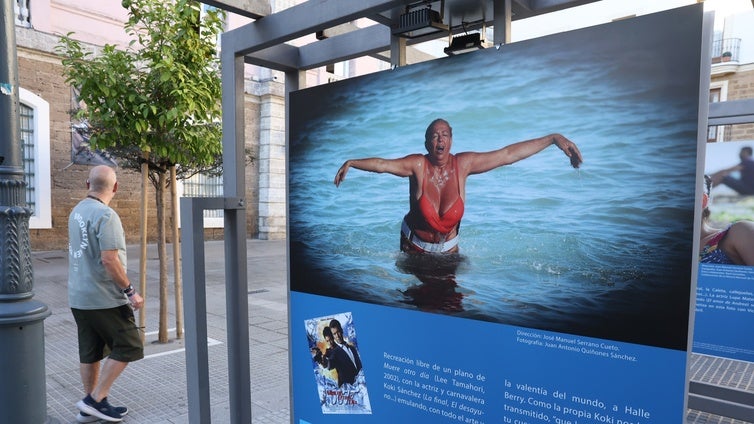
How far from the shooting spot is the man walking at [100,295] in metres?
3.79

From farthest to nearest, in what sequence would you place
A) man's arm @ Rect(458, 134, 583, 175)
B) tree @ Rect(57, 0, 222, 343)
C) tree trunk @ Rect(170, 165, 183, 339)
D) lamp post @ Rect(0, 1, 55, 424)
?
tree trunk @ Rect(170, 165, 183, 339)
tree @ Rect(57, 0, 222, 343)
lamp post @ Rect(0, 1, 55, 424)
man's arm @ Rect(458, 134, 583, 175)

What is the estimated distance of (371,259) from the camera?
2066mm

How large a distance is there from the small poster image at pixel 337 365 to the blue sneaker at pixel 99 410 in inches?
99.7

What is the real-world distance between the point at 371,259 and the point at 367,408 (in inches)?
24.4

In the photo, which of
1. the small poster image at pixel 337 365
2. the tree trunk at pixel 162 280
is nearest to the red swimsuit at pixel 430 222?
the small poster image at pixel 337 365

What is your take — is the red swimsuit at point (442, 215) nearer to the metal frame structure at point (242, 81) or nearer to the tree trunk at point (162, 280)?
the metal frame structure at point (242, 81)

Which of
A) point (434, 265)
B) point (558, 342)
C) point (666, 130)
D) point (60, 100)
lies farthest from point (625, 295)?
point (60, 100)

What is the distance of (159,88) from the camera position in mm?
5531

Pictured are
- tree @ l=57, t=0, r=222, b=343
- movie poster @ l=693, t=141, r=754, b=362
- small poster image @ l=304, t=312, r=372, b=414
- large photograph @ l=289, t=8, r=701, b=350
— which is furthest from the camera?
tree @ l=57, t=0, r=222, b=343

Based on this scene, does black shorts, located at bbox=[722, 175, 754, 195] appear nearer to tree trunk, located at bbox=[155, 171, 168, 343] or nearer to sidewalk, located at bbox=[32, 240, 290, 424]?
sidewalk, located at bbox=[32, 240, 290, 424]

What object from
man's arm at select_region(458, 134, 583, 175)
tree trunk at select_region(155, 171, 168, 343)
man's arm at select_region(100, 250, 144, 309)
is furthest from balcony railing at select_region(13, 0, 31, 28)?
man's arm at select_region(458, 134, 583, 175)

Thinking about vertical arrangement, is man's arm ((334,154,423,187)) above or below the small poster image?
above

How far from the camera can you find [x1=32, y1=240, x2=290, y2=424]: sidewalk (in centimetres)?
417

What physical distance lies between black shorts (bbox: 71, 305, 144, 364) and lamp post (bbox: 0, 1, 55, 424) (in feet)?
1.39
